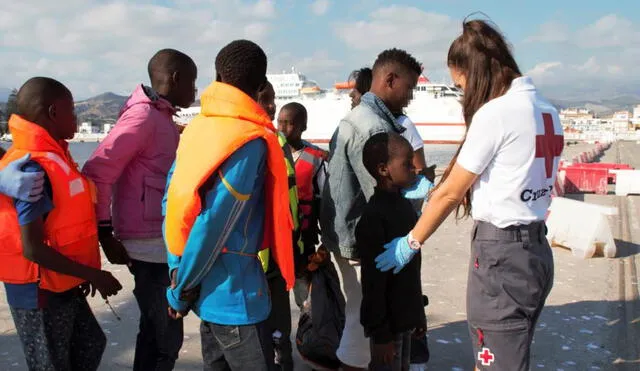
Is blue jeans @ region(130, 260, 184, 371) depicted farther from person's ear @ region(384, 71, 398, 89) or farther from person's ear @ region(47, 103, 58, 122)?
person's ear @ region(384, 71, 398, 89)

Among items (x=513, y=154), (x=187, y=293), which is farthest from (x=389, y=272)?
(x=187, y=293)

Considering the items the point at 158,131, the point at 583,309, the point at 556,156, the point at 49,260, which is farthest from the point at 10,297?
the point at 583,309

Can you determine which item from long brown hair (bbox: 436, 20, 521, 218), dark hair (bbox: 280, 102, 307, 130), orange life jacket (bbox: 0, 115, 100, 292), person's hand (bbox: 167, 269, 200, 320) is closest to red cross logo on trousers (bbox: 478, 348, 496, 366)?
long brown hair (bbox: 436, 20, 521, 218)

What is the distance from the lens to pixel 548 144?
7.16 ft

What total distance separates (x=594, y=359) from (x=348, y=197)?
220 centimetres

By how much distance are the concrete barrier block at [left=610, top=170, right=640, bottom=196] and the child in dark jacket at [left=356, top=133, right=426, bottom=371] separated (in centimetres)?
1188

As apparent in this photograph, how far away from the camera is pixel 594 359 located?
368cm

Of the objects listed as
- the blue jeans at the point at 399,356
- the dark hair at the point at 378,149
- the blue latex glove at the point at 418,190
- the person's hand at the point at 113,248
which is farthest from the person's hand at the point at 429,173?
the person's hand at the point at 113,248

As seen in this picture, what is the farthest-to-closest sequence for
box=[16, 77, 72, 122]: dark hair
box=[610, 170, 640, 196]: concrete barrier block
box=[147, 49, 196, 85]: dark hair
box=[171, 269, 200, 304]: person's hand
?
box=[610, 170, 640, 196]: concrete barrier block, box=[147, 49, 196, 85]: dark hair, box=[16, 77, 72, 122]: dark hair, box=[171, 269, 200, 304]: person's hand

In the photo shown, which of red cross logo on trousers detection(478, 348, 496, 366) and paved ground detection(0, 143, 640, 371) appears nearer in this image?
red cross logo on trousers detection(478, 348, 496, 366)

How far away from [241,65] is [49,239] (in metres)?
1.16

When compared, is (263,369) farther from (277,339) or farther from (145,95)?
(145,95)

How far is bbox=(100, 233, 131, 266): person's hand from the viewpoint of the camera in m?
2.61

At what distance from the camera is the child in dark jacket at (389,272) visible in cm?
262
